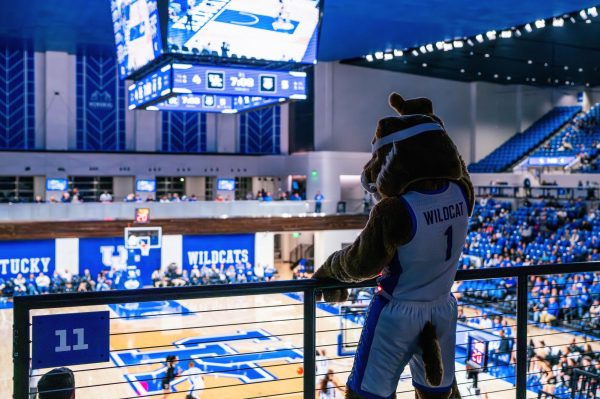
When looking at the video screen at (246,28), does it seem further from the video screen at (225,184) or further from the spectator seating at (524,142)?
the spectator seating at (524,142)

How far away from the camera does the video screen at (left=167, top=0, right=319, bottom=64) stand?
9453 millimetres

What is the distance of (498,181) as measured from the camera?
25969 millimetres

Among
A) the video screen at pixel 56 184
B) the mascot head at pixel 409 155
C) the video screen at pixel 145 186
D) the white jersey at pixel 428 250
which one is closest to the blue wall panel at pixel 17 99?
the video screen at pixel 56 184

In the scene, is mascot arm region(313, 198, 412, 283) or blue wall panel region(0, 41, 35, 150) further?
blue wall panel region(0, 41, 35, 150)

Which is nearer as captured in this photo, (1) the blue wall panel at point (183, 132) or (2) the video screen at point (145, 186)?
(2) the video screen at point (145, 186)

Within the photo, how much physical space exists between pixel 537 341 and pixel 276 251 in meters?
17.3

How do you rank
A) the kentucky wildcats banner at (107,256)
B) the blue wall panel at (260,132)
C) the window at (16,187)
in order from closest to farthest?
1. the kentucky wildcats banner at (107,256)
2. the window at (16,187)
3. the blue wall panel at (260,132)

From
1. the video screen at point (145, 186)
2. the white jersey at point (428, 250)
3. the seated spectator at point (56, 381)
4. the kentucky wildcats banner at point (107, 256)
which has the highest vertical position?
the video screen at point (145, 186)

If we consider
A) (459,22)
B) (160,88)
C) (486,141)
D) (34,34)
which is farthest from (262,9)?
(486,141)

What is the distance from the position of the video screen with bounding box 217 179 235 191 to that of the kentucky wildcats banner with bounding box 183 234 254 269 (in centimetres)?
493

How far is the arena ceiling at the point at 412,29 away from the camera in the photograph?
52.9 ft

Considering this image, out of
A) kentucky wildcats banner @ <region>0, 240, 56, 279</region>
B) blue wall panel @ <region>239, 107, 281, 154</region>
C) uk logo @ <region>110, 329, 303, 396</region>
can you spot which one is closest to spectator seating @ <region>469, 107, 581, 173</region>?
blue wall panel @ <region>239, 107, 281, 154</region>

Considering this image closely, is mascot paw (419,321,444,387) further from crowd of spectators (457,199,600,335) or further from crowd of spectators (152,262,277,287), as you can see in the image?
crowd of spectators (152,262,277,287)

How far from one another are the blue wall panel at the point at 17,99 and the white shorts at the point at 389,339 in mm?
23645
